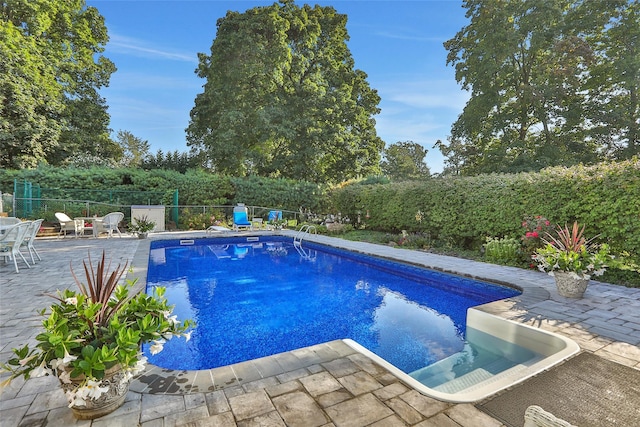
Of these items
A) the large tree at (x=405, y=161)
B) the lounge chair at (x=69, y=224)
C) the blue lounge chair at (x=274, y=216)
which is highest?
the large tree at (x=405, y=161)

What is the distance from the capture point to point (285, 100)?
19.9 meters

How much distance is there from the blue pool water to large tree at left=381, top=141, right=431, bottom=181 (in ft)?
84.0

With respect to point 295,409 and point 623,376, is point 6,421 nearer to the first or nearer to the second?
point 295,409

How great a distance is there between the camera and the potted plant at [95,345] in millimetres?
1528

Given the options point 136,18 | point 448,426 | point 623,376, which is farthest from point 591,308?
point 136,18

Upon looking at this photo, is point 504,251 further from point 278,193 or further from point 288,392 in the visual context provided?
point 278,193

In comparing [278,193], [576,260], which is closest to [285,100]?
[278,193]

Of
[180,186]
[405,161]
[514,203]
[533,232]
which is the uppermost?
[405,161]

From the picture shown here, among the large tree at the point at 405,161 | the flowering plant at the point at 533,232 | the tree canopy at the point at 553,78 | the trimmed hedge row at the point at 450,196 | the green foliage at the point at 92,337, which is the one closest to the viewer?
the green foliage at the point at 92,337

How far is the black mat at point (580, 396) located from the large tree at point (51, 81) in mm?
19937

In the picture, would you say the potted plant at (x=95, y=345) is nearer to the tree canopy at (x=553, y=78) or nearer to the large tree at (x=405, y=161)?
the tree canopy at (x=553, y=78)

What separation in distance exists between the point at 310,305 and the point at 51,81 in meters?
20.3

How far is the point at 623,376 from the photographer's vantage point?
89.3 inches

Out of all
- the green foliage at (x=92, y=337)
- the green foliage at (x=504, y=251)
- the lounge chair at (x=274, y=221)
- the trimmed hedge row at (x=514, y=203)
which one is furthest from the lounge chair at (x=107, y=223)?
the green foliage at (x=504, y=251)
